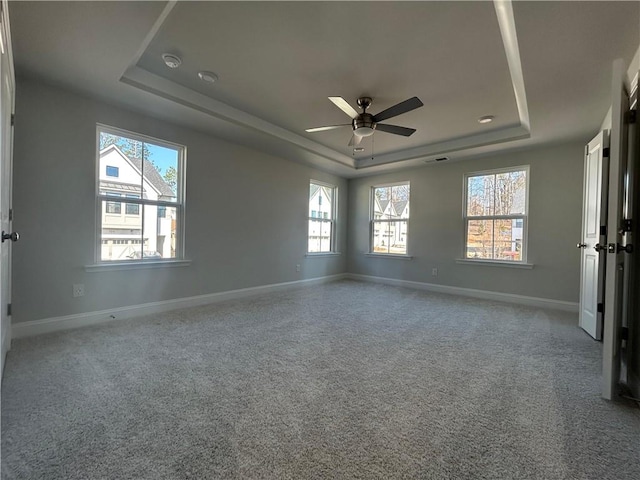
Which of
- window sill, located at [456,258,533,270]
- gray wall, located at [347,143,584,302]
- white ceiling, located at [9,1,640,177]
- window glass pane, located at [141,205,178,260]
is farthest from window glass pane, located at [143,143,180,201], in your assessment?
window sill, located at [456,258,533,270]

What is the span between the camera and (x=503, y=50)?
2.36 m

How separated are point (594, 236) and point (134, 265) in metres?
5.10

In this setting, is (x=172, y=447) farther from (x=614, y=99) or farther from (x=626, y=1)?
(x=626, y=1)

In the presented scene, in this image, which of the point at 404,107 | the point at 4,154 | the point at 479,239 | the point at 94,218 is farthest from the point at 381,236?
the point at 4,154

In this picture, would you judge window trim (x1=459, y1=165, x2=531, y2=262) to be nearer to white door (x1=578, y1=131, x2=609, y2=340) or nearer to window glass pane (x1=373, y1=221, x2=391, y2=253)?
white door (x1=578, y1=131, x2=609, y2=340)

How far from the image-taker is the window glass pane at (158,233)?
3.63 metres

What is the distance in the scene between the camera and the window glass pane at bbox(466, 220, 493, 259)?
4.89m

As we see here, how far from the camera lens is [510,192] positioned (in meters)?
4.69

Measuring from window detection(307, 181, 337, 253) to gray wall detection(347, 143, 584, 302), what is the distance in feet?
1.63

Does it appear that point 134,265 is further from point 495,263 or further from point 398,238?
point 495,263

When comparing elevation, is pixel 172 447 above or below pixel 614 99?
below

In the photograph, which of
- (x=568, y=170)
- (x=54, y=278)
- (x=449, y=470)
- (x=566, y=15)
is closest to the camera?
(x=449, y=470)

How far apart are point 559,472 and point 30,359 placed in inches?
134

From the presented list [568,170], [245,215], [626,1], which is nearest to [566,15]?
[626,1]
